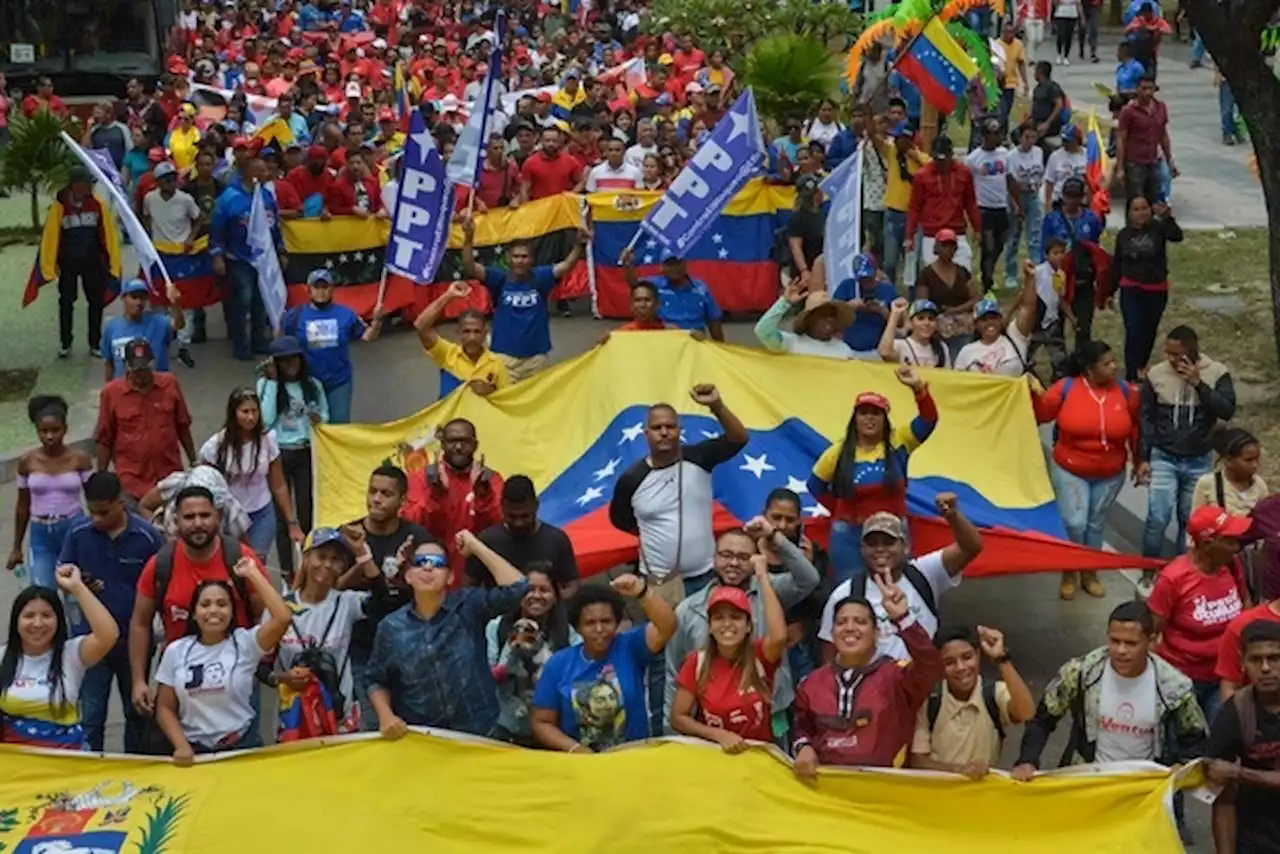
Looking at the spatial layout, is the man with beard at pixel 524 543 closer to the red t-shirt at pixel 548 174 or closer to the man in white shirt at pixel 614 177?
the man in white shirt at pixel 614 177

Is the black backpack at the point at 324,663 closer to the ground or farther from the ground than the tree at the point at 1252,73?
closer to the ground

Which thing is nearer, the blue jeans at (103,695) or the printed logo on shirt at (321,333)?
the blue jeans at (103,695)

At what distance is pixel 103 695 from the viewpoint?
8.28 metres

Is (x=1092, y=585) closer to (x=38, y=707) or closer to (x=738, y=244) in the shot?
(x=38, y=707)

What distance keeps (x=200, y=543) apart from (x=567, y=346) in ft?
29.8

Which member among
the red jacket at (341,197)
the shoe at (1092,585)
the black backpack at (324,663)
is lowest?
the shoe at (1092,585)

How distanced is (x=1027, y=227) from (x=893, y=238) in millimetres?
1333

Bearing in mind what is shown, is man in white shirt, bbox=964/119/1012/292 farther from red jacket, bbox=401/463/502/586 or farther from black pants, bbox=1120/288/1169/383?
red jacket, bbox=401/463/502/586

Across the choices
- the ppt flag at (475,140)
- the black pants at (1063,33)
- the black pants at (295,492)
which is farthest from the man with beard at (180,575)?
the black pants at (1063,33)

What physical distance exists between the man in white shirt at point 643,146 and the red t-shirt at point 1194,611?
10.9 meters

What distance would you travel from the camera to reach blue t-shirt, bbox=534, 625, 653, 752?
284 inches

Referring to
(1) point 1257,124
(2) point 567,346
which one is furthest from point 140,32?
(1) point 1257,124

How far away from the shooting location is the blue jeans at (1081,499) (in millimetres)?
10477

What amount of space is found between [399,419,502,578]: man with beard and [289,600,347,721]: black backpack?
1463 mm
